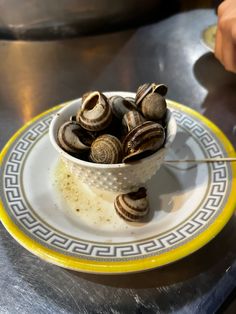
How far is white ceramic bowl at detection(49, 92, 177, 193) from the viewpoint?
531 millimetres

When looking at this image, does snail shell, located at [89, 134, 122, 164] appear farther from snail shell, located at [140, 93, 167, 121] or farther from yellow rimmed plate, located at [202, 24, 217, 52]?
yellow rimmed plate, located at [202, 24, 217, 52]

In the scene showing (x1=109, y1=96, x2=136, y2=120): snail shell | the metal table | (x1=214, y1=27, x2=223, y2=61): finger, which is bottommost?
the metal table

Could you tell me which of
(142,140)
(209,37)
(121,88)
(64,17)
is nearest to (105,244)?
(142,140)

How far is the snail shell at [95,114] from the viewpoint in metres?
0.55

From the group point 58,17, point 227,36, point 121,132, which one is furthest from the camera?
point 58,17

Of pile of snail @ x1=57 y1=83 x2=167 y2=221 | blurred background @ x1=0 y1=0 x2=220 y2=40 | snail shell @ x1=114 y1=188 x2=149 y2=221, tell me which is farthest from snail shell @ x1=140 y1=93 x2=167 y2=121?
blurred background @ x1=0 y1=0 x2=220 y2=40

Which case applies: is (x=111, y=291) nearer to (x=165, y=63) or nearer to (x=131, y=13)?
A: (x=165, y=63)

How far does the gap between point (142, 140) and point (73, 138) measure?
101 mm

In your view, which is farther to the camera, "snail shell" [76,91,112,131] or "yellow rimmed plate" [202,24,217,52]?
"yellow rimmed plate" [202,24,217,52]

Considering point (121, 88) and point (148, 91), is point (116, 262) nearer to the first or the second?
point (148, 91)

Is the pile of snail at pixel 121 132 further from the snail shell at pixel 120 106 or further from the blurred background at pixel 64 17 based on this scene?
the blurred background at pixel 64 17

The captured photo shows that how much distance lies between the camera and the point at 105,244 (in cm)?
51

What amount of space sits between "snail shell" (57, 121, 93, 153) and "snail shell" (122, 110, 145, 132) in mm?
57

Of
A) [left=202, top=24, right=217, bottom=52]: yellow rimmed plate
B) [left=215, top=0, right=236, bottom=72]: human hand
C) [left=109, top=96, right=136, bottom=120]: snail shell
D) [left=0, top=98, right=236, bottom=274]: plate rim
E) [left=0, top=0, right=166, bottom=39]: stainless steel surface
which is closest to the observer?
[left=0, top=98, right=236, bottom=274]: plate rim
